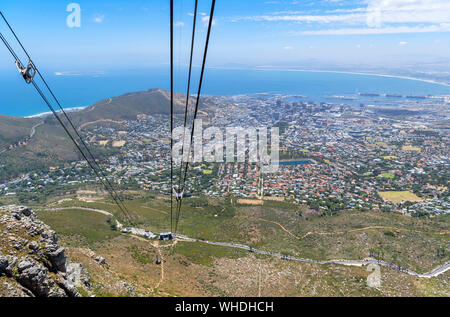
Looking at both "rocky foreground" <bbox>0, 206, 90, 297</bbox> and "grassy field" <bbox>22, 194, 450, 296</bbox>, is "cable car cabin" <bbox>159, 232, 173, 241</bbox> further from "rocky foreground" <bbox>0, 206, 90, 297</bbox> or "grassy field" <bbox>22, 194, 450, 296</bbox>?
"rocky foreground" <bbox>0, 206, 90, 297</bbox>

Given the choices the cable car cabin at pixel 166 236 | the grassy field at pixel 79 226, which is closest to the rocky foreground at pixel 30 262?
the grassy field at pixel 79 226

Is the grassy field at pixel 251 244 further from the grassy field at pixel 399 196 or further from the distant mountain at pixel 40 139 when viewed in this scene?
the distant mountain at pixel 40 139

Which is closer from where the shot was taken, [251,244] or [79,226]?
[79,226]

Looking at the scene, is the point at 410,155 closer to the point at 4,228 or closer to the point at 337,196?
the point at 337,196

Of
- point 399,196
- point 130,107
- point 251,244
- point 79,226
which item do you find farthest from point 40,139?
point 399,196

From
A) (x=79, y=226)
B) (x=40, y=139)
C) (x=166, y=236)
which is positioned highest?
(x=40, y=139)

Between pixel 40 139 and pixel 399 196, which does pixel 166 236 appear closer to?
pixel 399 196
